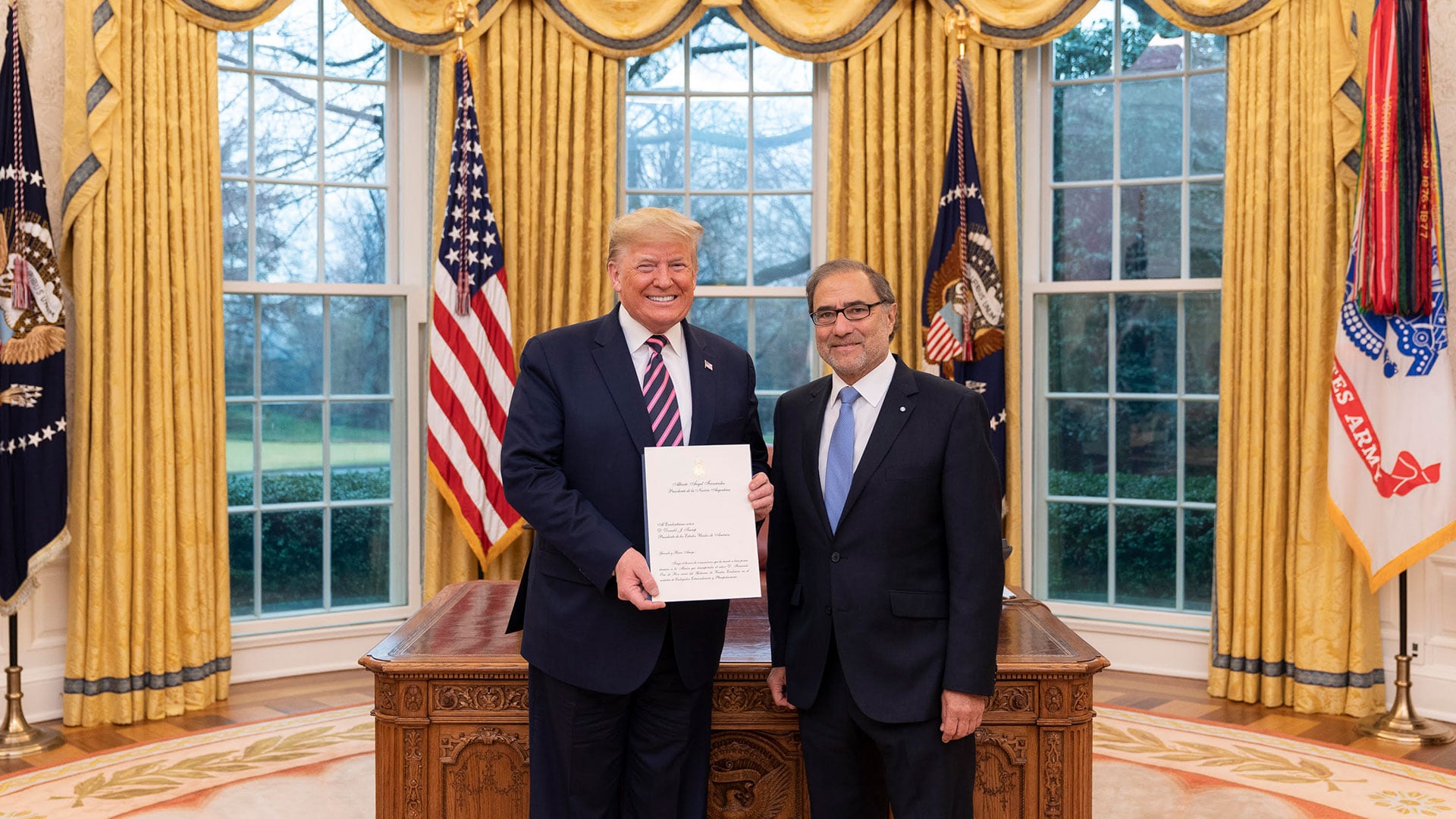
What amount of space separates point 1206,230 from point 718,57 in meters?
2.33

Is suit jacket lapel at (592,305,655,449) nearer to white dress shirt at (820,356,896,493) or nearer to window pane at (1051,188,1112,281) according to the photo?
white dress shirt at (820,356,896,493)

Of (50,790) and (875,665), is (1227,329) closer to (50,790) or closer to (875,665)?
(875,665)

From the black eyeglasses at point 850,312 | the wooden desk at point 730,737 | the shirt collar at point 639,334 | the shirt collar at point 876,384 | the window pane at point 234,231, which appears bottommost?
the wooden desk at point 730,737

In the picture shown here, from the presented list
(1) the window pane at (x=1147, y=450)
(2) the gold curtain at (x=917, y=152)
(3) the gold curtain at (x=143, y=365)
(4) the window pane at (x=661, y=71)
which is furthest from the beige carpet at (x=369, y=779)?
(4) the window pane at (x=661, y=71)

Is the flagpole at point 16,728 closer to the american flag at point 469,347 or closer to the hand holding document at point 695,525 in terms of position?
the american flag at point 469,347

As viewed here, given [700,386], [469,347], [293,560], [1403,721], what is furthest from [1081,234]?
[293,560]

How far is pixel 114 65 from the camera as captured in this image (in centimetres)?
431

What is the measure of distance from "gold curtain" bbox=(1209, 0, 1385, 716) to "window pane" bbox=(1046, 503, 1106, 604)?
57cm

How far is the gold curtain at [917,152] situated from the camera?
502 centimetres

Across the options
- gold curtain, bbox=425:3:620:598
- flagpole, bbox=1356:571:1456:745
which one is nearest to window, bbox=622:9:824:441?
gold curtain, bbox=425:3:620:598

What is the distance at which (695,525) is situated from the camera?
206 cm

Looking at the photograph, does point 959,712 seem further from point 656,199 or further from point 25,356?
point 656,199

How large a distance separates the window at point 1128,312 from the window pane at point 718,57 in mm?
1393

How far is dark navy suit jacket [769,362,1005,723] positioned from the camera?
6.64ft
